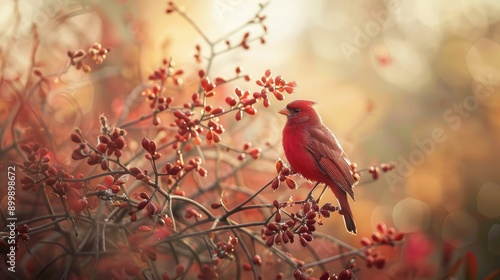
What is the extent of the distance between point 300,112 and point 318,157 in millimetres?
112

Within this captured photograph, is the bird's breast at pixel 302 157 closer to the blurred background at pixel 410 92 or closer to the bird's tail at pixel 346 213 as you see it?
the bird's tail at pixel 346 213

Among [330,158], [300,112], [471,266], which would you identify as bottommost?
[471,266]

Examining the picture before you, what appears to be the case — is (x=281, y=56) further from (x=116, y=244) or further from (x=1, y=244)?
(x=1, y=244)

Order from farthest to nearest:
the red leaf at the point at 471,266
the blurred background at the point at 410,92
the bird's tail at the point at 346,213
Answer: the blurred background at the point at 410,92, the red leaf at the point at 471,266, the bird's tail at the point at 346,213

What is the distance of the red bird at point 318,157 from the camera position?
3.75 ft

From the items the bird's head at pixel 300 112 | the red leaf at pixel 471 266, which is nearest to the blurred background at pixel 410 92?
the red leaf at pixel 471 266

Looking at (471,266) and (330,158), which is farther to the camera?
(471,266)

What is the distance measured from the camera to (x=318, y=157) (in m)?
1.15

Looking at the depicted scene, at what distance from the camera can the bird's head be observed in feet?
3.94

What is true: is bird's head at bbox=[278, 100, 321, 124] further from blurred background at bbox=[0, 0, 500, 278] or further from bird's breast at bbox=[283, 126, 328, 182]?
blurred background at bbox=[0, 0, 500, 278]

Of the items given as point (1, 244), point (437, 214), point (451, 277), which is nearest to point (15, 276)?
point (1, 244)

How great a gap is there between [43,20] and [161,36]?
0.60m

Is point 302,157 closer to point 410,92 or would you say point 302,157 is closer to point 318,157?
point 318,157

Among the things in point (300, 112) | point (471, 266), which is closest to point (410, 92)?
point (471, 266)
